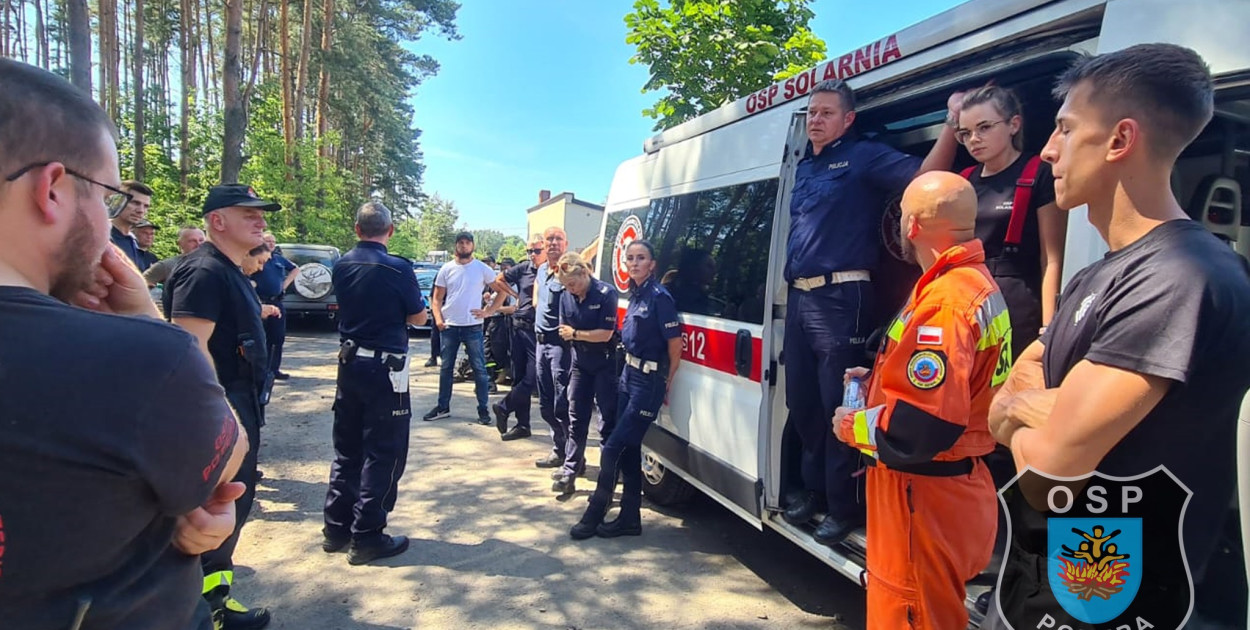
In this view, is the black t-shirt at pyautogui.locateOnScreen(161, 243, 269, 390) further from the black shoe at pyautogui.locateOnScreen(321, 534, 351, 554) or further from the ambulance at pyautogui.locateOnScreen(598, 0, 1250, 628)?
the ambulance at pyautogui.locateOnScreen(598, 0, 1250, 628)

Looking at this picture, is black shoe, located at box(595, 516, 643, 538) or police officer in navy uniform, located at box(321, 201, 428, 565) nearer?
police officer in navy uniform, located at box(321, 201, 428, 565)

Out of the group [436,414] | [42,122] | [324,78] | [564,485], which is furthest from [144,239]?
[324,78]

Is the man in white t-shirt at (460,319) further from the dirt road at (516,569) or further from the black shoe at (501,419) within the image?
the dirt road at (516,569)

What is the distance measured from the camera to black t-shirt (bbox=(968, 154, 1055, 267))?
2393mm

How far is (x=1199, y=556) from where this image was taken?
1.24 meters

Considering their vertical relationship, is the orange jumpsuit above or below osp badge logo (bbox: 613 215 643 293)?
below

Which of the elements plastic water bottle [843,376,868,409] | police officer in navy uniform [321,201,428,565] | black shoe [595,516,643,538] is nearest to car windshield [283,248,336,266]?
police officer in navy uniform [321,201,428,565]

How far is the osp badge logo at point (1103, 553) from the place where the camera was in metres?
1.23

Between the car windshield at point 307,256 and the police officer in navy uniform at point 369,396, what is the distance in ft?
33.0

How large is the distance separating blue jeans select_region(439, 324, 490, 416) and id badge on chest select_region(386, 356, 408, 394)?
122 inches

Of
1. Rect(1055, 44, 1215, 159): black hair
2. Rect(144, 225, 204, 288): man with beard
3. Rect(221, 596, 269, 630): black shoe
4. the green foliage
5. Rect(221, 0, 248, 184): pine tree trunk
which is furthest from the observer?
Rect(221, 0, 248, 184): pine tree trunk

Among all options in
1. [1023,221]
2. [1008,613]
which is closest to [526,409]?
[1023,221]

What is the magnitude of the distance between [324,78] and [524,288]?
772 inches

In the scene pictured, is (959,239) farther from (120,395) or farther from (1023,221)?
(120,395)
